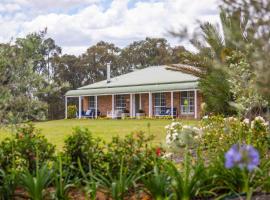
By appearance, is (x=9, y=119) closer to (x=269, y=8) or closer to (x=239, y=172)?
(x=239, y=172)

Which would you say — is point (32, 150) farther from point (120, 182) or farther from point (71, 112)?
point (71, 112)

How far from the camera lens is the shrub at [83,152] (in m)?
5.86

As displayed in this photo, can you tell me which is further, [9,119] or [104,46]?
[104,46]

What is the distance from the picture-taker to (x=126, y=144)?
5.98 meters

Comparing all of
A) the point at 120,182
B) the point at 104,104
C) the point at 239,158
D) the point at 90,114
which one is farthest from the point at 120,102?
the point at 239,158

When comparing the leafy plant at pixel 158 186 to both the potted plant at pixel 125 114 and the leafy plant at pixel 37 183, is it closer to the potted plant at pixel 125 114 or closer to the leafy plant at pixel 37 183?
the leafy plant at pixel 37 183

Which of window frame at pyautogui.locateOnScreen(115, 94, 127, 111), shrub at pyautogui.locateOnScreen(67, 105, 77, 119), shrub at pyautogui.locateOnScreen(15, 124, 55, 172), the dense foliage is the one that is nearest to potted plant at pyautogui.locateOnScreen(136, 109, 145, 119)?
window frame at pyautogui.locateOnScreen(115, 94, 127, 111)

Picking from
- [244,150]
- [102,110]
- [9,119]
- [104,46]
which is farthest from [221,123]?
[104,46]

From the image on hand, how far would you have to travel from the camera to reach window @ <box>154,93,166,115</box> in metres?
39.6

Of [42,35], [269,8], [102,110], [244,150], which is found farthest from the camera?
[102,110]

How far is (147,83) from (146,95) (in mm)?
1346

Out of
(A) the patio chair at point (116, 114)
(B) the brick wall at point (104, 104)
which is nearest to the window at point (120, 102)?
(B) the brick wall at point (104, 104)

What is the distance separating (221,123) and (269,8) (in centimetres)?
725

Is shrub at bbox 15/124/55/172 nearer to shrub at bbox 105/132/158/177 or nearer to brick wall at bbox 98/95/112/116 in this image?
shrub at bbox 105/132/158/177
